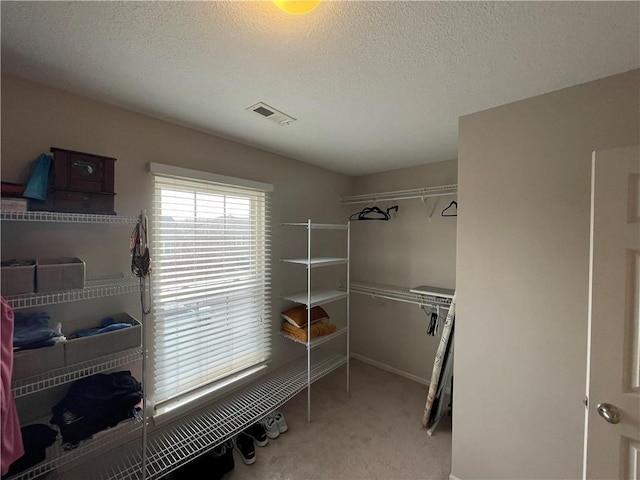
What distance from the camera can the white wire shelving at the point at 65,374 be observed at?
1.12 meters

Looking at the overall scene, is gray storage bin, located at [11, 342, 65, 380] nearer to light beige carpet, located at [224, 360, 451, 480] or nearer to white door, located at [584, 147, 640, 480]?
light beige carpet, located at [224, 360, 451, 480]

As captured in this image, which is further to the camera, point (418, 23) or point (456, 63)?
point (456, 63)

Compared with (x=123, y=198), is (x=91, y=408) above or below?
below

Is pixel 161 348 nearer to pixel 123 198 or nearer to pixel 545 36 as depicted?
pixel 123 198

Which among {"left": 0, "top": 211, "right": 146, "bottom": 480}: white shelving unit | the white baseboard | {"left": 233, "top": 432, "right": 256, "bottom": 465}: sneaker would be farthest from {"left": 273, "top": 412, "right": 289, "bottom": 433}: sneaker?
the white baseboard

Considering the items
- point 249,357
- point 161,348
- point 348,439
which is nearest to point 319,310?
point 249,357

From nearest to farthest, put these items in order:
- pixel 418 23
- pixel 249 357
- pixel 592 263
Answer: pixel 418 23 < pixel 592 263 < pixel 249 357

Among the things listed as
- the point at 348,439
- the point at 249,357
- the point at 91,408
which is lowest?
the point at 348,439

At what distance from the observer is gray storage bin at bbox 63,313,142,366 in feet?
4.15

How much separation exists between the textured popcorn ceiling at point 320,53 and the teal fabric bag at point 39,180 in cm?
42

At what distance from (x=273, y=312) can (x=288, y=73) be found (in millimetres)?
1972

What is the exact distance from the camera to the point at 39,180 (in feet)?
4.00

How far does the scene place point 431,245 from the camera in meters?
2.80

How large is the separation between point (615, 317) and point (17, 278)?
96.7 inches
